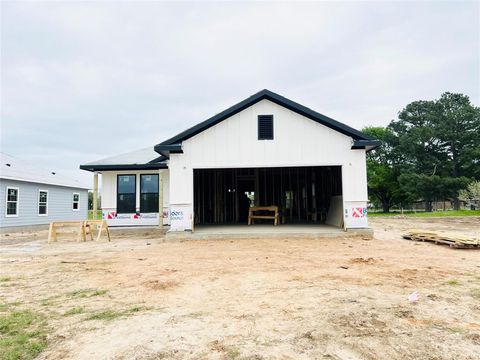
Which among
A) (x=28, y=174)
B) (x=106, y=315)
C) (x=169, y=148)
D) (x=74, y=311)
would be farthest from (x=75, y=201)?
(x=106, y=315)

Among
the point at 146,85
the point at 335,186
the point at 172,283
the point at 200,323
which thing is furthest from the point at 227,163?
the point at 146,85

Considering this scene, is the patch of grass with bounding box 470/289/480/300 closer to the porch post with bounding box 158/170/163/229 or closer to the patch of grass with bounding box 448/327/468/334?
the patch of grass with bounding box 448/327/468/334

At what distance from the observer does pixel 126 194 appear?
14711mm

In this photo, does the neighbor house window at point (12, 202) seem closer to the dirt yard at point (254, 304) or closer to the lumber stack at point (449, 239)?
the dirt yard at point (254, 304)

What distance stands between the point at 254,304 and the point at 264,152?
790cm

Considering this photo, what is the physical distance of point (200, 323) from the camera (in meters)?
3.53

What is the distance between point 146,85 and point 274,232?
752 inches

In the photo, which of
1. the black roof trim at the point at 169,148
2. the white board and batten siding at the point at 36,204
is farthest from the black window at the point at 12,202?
the black roof trim at the point at 169,148

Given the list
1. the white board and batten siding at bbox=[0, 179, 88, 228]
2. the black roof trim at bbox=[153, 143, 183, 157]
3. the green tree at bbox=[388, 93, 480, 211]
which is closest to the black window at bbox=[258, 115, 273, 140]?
the black roof trim at bbox=[153, 143, 183, 157]

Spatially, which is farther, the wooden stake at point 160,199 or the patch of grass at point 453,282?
the wooden stake at point 160,199

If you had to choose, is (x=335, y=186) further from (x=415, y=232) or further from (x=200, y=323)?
(x=200, y=323)

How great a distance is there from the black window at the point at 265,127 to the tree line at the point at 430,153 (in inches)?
1236

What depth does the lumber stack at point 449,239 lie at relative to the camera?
898cm

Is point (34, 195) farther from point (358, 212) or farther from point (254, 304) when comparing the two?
point (254, 304)
